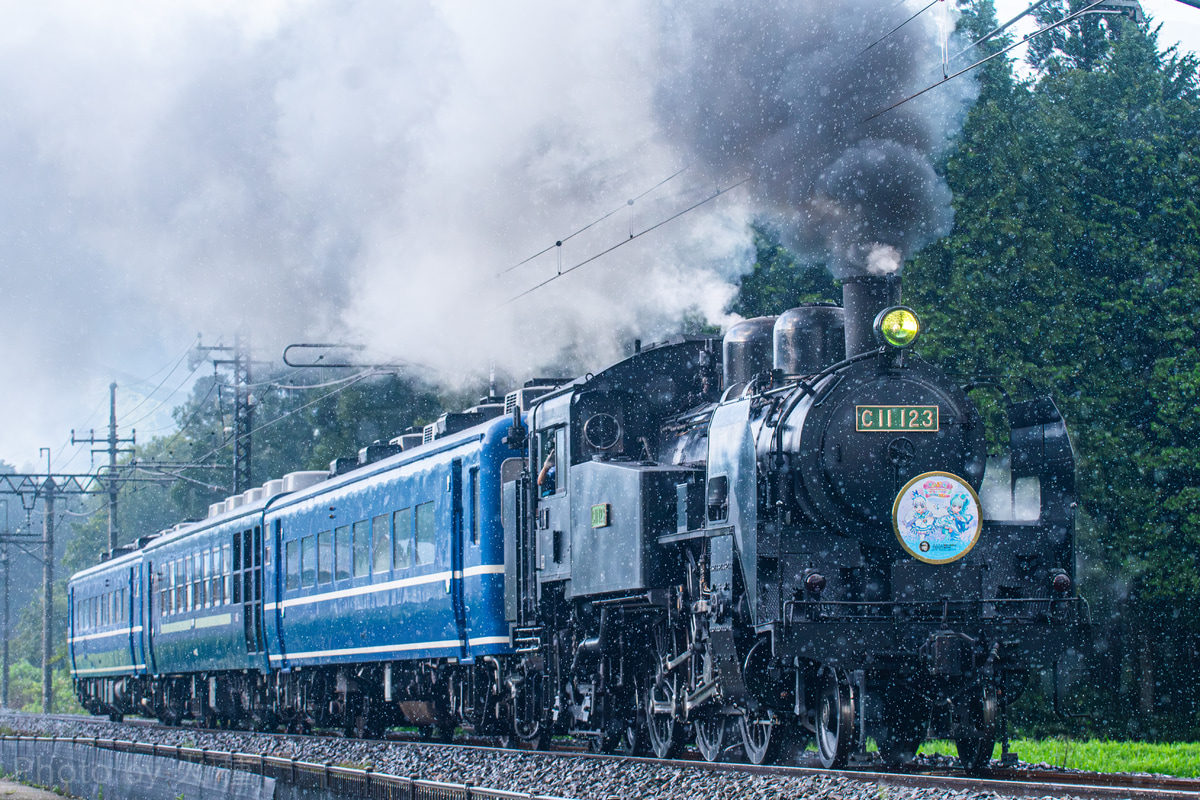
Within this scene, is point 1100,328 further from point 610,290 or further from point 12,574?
point 12,574

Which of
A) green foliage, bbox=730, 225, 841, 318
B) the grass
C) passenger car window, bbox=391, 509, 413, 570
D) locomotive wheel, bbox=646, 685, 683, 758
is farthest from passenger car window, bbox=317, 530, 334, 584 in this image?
green foliage, bbox=730, 225, 841, 318

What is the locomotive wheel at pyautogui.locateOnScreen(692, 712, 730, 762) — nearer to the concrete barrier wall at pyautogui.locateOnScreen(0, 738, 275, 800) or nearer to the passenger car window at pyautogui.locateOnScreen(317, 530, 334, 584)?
the concrete barrier wall at pyautogui.locateOnScreen(0, 738, 275, 800)

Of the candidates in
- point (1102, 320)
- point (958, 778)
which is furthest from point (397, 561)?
point (1102, 320)

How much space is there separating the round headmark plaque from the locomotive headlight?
3.17ft

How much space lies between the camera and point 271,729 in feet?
74.7

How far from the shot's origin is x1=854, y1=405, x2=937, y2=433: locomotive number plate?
35.3 ft

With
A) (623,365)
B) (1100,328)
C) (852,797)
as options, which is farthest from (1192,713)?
(852,797)

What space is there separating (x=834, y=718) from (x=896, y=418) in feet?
6.98

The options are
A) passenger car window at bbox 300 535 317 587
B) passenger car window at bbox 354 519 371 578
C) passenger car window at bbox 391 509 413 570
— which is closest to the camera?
passenger car window at bbox 391 509 413 570

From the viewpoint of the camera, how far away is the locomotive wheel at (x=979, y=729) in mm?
10406

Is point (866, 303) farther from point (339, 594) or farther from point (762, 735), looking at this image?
point (339, 594)

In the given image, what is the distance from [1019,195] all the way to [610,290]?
10.4 meters

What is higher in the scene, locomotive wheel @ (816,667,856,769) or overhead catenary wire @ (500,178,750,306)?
overhead catenary wire @ (500,178,750,306)

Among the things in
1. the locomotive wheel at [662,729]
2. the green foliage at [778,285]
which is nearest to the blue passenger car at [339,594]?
the locomotive wheel at [662,729]
